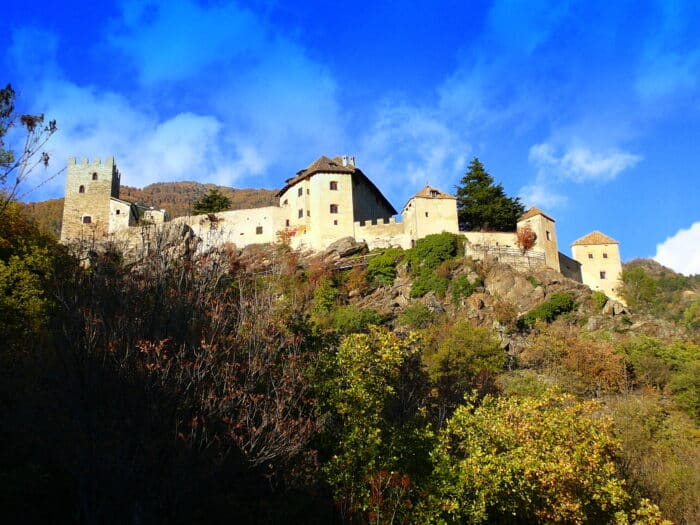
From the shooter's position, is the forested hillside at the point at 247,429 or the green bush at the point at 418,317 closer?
the forested hillside at the point at 247,429

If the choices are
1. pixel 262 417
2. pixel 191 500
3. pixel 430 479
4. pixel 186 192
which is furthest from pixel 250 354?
pixel 186 192

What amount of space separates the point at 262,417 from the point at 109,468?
3817mm

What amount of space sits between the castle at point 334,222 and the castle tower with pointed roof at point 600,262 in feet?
0.27

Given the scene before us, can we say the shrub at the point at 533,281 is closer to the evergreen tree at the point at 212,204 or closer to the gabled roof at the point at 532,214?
the gabled roof at the point at 532,214

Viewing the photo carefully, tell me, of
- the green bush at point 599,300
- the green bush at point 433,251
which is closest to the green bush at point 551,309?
the green bush at point 599,300

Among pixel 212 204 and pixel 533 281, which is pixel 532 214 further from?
pixel 212 204

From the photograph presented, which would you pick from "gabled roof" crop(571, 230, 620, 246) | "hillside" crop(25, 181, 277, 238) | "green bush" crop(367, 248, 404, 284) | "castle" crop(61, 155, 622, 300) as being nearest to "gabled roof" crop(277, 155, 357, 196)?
"castle" crop(61, 155, 622, 300)

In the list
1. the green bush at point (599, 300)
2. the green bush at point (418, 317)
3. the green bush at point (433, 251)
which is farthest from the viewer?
the green bush at point (433, 251)

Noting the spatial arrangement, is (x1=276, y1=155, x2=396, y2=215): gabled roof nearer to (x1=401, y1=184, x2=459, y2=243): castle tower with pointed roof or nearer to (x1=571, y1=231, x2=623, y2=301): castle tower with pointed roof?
(x1=401, y1=184, x2=459, y2=243): castle tower with pointed roof

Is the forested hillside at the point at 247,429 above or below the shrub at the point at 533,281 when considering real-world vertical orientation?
below

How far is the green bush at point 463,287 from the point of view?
4444cm

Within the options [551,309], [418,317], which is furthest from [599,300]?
[418,317]

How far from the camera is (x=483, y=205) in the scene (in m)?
55.2

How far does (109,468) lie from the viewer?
13.3 m
